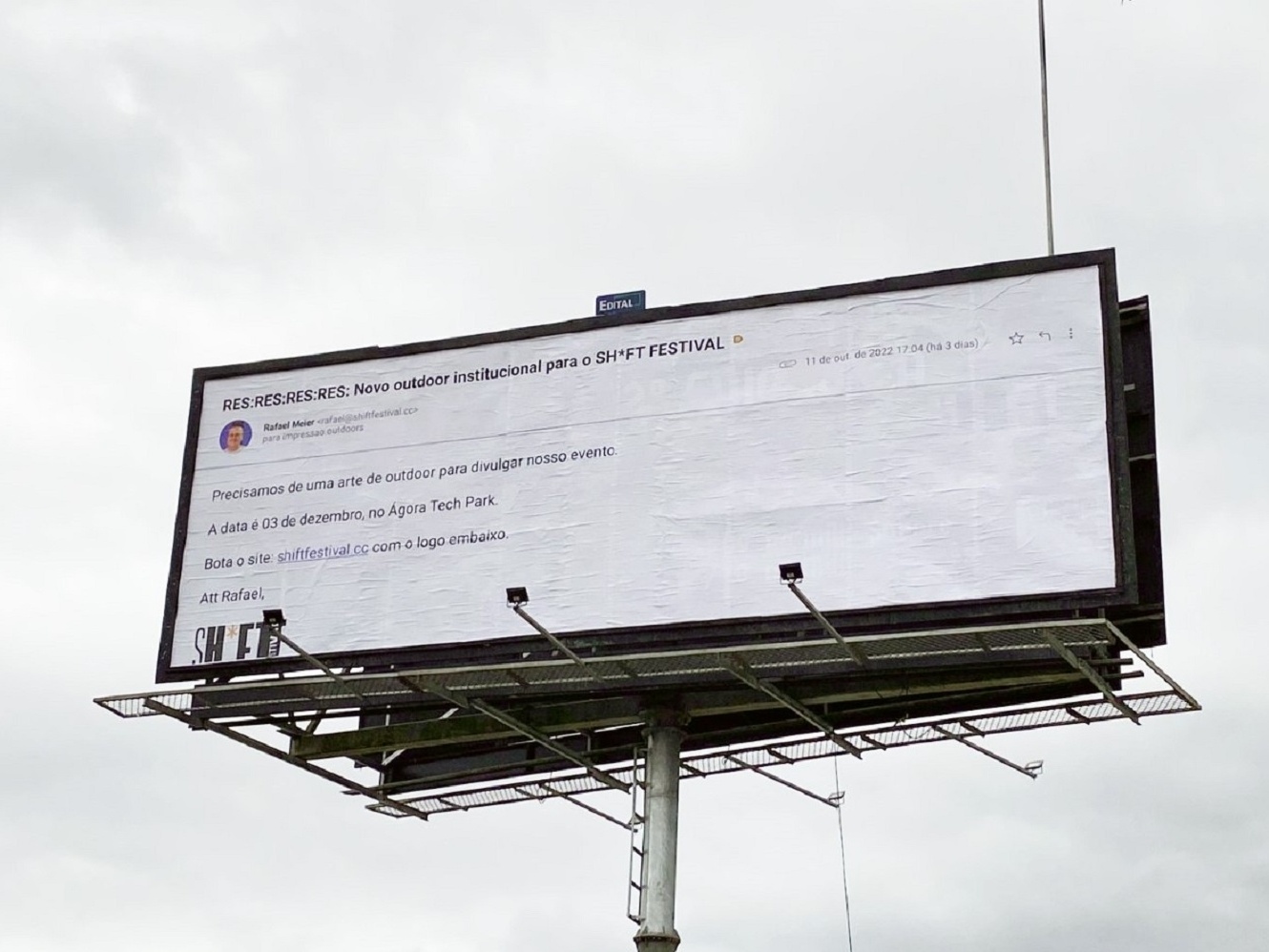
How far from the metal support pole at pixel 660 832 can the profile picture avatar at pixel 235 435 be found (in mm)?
6008

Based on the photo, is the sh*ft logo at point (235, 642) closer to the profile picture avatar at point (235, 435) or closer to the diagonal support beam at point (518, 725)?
the diagonal support beam at point (518, 725)

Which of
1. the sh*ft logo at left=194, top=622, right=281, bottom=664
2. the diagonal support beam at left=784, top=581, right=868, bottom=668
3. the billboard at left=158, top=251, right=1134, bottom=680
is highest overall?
the billboard at left=158, top=251, right=1134, bottom=680

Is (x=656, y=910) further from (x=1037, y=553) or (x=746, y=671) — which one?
(x=1037, y=553)

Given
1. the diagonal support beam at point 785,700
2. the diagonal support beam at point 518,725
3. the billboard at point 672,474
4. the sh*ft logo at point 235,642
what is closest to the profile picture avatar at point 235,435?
the billboard at point 672,474

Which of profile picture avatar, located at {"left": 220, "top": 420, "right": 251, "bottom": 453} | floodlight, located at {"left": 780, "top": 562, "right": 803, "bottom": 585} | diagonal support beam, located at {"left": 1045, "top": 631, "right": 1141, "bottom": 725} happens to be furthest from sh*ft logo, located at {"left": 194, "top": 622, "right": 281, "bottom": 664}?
diagonal support beam, located at {"left": 1045, "top": 631, "right": 1141, "bottom": 725}

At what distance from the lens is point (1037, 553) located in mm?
23250

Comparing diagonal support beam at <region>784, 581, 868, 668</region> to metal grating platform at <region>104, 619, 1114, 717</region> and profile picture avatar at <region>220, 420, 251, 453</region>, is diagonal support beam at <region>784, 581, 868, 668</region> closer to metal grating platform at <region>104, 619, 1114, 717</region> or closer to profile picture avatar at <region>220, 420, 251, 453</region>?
metal grating platform at <region>104, 619, 1114, 717</region>

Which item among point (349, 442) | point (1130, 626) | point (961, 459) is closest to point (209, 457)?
point (349, 442)

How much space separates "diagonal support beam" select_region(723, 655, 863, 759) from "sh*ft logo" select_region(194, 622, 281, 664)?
5.26 metres

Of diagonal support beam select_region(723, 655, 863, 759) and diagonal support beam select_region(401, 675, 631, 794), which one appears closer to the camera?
diagonal support beam select_region(723, 655, 863, 759)

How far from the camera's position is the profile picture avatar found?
2764cm

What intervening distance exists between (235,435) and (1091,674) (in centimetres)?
1044

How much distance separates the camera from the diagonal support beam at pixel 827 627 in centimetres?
2309

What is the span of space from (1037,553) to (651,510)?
4.20 meters
